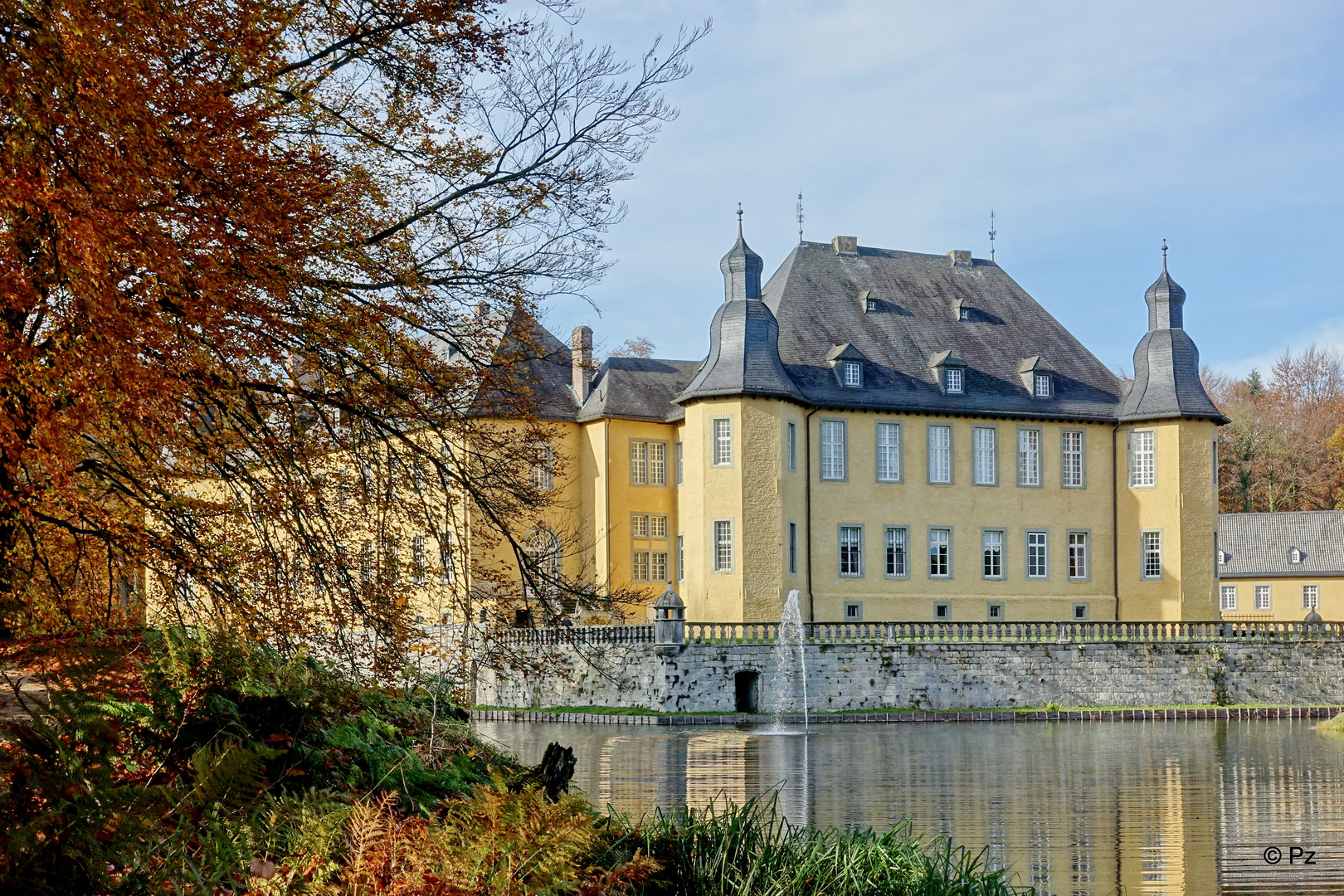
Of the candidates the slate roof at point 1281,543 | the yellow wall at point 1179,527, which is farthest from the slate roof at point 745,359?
the slate roof at point 1281,543

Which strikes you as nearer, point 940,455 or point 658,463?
point 940,455

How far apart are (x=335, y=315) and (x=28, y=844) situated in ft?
21.0

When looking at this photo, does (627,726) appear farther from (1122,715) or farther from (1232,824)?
(1232,824)

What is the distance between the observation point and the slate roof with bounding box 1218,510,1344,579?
190 feet

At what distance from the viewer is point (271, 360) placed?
9.49 m

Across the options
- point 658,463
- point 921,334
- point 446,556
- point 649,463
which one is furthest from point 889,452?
point 446,556

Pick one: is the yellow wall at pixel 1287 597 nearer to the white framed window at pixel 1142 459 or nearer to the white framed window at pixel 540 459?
the white framed window at pixel 1142 459

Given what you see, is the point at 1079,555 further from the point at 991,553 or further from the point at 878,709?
the point at 878,709

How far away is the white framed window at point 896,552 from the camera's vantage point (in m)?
40.1

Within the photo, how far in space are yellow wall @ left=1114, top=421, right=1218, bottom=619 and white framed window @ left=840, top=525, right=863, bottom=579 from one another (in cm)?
823

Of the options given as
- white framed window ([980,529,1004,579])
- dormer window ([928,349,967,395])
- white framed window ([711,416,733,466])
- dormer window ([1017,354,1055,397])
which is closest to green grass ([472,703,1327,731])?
white framed window ([980,529,1004,579])

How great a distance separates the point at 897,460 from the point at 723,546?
6.18 metres

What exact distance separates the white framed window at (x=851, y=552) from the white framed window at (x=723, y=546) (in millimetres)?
3799

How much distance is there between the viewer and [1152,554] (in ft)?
136
